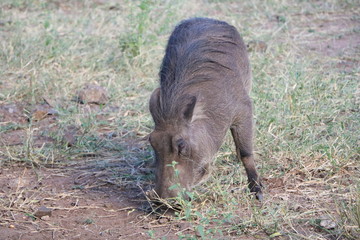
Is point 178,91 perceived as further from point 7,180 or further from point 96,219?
point 7,180

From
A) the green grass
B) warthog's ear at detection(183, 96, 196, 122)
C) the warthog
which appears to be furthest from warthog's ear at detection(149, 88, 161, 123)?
the green grass

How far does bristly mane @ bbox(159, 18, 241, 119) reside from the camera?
3.91 meters

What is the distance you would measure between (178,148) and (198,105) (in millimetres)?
430

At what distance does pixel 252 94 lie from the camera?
5.63 metres

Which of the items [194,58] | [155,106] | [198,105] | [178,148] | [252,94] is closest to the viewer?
[178,148]

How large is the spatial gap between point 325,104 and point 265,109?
0.57 metres

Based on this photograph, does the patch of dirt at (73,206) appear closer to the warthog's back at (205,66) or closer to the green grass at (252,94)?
the green grass at (252,94)

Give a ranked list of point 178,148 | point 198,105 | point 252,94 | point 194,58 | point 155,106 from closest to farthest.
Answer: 1. point 178,148
2. point 155,106
3. point 198,105
4. point 194,58
5. point 252,94

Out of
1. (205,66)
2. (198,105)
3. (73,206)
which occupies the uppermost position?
(205,66)

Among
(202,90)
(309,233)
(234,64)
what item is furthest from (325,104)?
(309,233)

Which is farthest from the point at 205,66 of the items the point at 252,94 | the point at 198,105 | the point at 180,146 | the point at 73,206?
the point at 252,94

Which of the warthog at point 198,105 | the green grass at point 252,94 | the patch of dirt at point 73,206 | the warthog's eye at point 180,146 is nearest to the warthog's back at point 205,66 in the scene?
the warthog at point 198,105

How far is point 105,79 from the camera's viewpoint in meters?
6.60

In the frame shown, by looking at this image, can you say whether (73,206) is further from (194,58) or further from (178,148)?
(194,58)
